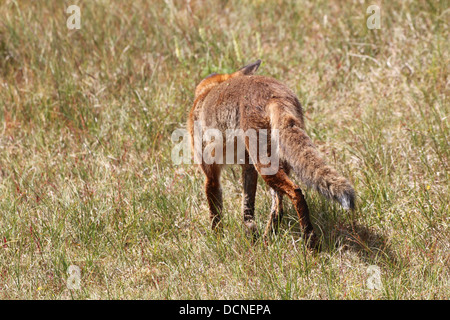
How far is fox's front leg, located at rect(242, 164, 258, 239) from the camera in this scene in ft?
15.7

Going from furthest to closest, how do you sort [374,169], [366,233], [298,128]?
[374,169] < [366,233] < [298,128]

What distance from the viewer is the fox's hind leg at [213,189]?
4.86 meters

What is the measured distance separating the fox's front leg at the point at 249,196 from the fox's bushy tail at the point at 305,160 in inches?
28.2

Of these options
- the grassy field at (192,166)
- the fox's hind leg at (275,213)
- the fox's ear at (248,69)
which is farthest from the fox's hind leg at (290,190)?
the fox's ear at (248,69)

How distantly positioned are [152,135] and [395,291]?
3.33 meters

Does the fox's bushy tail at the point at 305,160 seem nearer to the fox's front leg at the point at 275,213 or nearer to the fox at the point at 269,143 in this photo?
the fox at the point at 269,143

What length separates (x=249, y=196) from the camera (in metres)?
4.84

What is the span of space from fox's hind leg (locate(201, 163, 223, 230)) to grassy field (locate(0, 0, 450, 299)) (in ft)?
0.49

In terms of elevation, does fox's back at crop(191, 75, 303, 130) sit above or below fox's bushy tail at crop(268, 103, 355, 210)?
above

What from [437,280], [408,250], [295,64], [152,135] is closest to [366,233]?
[408,250]

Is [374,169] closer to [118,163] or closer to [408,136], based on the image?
[408,136]

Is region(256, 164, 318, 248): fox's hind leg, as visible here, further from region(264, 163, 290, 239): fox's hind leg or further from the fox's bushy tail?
region(264, 163, 290, 239): fox's hind leg

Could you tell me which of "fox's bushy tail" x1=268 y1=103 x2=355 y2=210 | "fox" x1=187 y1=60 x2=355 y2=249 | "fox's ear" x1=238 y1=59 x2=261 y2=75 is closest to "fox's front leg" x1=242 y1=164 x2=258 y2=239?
"fox" x1=187 y1=60 x2=355 y2=249

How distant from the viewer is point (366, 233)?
4.68 meters
